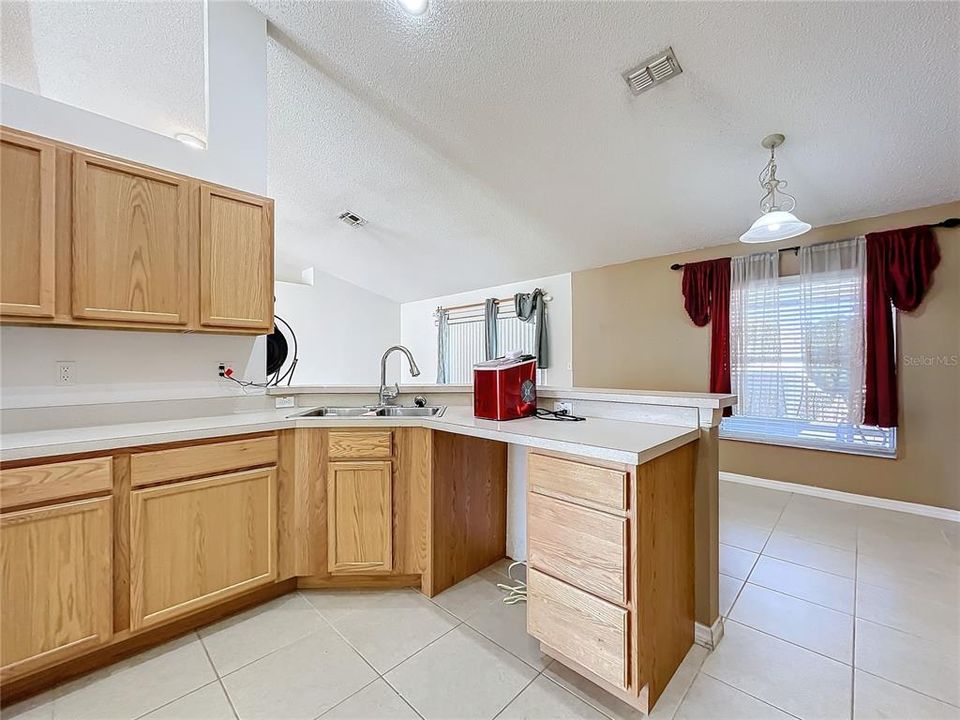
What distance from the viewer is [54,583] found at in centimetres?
134

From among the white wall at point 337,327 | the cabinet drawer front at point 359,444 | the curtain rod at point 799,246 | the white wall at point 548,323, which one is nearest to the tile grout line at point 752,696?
the cabinet drawer front at point 359,444

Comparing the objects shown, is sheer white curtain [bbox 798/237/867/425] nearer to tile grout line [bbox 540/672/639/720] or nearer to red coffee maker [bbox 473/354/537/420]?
red coffee maker [bbox 473/354/537/420]

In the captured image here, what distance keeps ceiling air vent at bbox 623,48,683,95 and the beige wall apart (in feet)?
7.03

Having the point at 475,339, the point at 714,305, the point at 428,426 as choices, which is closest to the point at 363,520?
the point at 428,426

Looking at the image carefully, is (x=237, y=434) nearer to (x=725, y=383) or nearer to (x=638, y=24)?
(x=638, y=24)

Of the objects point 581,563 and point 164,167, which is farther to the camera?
point 164,167

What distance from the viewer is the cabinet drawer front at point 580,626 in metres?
1.24

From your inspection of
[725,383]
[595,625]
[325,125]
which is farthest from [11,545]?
[725,383]

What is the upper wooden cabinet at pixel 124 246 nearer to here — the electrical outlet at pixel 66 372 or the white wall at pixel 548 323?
the electrical outlet at pixel 66 372

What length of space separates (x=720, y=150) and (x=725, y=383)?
83.1 inches

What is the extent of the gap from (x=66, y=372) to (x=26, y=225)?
626mm

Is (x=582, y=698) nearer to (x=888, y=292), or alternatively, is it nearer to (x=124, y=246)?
(x=124, y=246)

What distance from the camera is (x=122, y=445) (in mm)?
1457

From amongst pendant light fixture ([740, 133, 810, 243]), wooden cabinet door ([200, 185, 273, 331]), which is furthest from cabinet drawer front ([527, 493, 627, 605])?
pendant light fixture ([740, 133, 810, 243])
